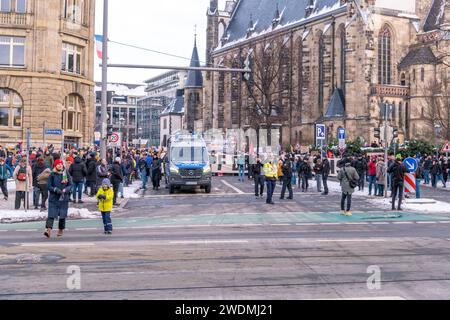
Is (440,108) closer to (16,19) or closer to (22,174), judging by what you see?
(16,19)

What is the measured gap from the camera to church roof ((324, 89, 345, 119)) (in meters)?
62.4

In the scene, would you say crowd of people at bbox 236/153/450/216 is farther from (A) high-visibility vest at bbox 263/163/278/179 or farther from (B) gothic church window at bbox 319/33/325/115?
(B) gothic church window at bbox 319/33/325/115

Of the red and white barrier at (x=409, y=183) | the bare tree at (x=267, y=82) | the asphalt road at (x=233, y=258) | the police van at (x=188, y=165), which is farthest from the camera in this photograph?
the bare tree at (x=267, y=82)

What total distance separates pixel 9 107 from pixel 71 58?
17.3 feet

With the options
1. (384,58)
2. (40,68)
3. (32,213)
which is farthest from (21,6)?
(384,58)

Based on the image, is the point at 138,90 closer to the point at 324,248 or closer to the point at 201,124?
the point at 201,124

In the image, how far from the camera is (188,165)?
27922mm

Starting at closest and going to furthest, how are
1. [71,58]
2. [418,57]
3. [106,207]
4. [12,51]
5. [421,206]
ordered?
[106,207], [421,206], [12,51], [71,58], [418,57]

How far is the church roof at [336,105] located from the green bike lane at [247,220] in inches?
1714

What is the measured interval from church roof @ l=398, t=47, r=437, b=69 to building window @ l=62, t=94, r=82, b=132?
3434 cm

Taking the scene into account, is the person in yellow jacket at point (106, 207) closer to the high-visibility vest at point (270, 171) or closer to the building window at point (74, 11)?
the high-visibility vest at point (270, 171)

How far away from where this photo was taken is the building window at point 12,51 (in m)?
37.4

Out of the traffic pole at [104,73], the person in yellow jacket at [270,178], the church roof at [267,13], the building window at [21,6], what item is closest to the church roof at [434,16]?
the church roof at [267,13]
